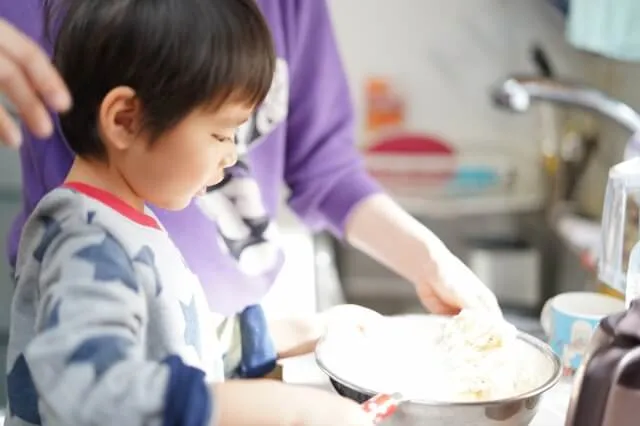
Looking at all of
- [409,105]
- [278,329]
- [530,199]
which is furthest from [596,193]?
[278,329]

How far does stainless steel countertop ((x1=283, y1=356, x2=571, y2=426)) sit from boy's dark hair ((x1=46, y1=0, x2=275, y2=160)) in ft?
1.14

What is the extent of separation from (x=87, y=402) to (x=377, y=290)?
162cm

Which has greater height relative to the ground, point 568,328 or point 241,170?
point 241,170

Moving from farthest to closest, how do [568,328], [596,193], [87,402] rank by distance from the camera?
[596,193] < [568,328] < [87,402]

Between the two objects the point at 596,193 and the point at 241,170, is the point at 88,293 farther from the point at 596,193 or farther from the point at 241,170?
the point at 596,193

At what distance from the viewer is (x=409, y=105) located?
Answer: 85.0 inches

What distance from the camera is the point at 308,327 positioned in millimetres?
988

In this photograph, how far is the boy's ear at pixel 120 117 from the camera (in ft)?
2.43

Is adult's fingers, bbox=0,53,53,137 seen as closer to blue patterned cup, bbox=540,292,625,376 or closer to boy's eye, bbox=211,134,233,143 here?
boy's eye, bbox=211,134,233,143

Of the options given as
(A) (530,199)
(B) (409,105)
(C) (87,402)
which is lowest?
(A) (530,199)

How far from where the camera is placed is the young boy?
0.63 m


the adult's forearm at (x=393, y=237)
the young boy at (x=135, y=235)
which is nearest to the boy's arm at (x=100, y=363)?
the young boy at (x=135, y=235)

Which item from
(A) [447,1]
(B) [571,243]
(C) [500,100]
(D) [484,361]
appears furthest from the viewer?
(A) [447,1]

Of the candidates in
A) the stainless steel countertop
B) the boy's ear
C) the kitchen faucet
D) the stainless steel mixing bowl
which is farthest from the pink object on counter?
the kitchen faucet
